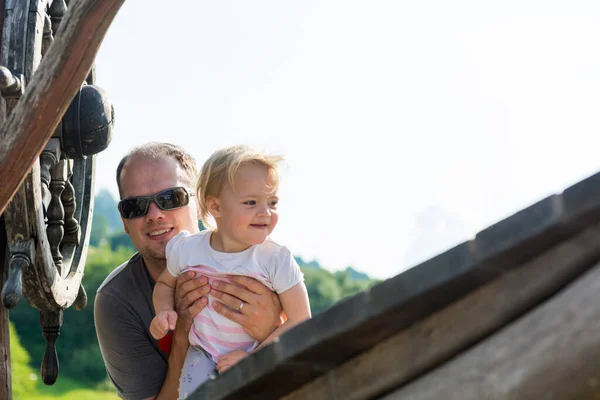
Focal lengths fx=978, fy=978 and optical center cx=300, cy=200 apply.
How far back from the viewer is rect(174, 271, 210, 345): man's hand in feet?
9.84

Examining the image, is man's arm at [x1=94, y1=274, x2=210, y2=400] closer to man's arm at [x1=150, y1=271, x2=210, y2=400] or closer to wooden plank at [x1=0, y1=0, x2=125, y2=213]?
man's arm at [x1=150, y1=271, x2=210, y2=400]

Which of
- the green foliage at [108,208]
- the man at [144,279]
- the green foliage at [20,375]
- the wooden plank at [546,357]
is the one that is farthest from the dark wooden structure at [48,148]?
the green foliage at [108,208]

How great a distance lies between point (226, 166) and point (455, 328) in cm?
151

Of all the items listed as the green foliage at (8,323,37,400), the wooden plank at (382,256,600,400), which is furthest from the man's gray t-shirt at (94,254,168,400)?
the green foliage at (8,323,37,400)

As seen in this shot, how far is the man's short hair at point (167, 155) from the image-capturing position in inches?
154

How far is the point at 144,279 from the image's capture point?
3.69 metres

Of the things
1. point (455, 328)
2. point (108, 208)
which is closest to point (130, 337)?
point (455, 328)

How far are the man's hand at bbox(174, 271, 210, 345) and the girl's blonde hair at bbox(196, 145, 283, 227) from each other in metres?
0.23

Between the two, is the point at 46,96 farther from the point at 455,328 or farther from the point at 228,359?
the point at 455,328

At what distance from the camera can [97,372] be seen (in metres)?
19.1

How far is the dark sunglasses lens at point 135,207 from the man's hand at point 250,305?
2.72 feet

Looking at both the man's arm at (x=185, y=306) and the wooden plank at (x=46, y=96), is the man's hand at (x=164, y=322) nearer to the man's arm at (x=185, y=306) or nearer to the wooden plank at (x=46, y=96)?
the man's arm at (x=185, y=306)

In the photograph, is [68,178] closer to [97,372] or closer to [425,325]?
[425,325]

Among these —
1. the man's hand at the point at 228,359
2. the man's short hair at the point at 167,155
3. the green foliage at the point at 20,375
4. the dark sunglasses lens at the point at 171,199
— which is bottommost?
the man's hand at the point at 228,359
